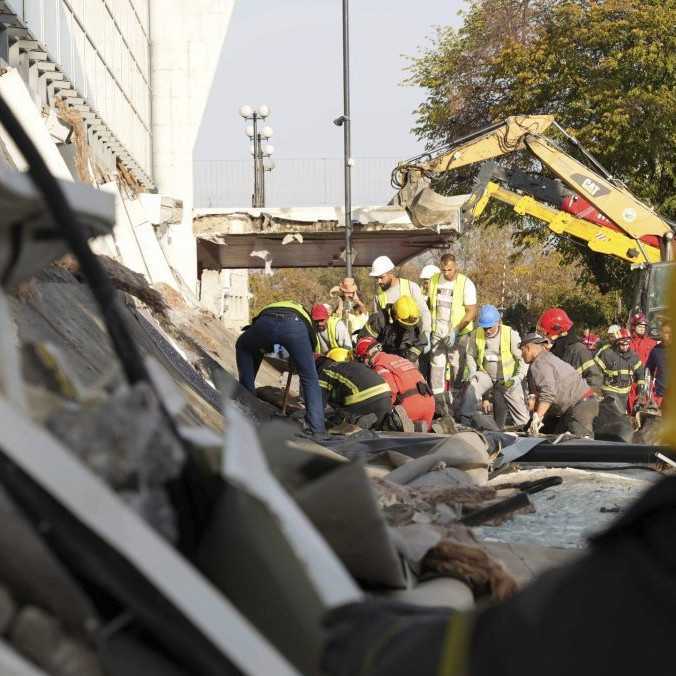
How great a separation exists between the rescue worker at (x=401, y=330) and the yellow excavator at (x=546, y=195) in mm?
4889

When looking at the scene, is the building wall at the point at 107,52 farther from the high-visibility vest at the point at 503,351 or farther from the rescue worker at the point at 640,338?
the rescue worker at the point at 640,338

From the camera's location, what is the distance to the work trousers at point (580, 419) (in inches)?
393

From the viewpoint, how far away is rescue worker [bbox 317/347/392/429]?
8727mm

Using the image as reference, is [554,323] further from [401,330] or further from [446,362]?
[401,330]

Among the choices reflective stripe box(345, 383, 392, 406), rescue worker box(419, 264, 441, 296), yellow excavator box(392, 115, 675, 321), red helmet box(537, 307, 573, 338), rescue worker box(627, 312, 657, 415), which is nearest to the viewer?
reflective stripe box(345, 383, 392, 406)

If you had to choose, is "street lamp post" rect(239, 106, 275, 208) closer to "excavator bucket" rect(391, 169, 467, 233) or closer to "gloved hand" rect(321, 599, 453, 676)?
"excavator bucket" rect(391, 169, 467, 233)

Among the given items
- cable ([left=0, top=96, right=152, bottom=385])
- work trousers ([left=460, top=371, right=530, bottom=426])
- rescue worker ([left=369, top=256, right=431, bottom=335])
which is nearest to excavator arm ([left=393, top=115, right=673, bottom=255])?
rescue worker ([left=369, top=256, right=431, bottom=335])

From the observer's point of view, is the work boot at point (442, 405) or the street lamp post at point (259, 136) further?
the street lamp post at point (259, 136)

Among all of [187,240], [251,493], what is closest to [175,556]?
[251,493]

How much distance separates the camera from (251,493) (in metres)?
1.72

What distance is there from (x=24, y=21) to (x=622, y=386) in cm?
737

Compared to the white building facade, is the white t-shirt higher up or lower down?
lower down

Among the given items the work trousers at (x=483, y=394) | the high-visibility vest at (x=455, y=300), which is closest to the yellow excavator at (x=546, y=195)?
the high-visibility vest at (x=455, y=300)

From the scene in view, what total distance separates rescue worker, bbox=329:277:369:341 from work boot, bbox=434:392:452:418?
1.76 meters
